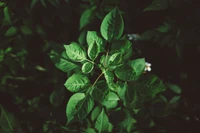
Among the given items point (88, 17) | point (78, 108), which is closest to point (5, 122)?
point (78, 108)

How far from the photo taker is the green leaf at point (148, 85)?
86 centimetres

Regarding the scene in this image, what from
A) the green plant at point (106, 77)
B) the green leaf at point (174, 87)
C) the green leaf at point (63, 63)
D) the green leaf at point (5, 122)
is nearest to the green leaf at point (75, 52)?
the green plant at point (106, 77)

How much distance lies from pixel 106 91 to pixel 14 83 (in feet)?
5.19

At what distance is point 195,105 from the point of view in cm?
168

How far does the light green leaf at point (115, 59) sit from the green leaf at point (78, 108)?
0.19 meters

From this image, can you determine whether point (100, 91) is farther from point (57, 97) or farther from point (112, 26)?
point (57, 97)

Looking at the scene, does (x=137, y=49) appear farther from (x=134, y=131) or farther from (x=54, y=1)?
(x=54, y=1)

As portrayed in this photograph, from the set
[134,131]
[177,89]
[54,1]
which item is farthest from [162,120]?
[54,1]

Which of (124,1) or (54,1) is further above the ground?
(54,1)

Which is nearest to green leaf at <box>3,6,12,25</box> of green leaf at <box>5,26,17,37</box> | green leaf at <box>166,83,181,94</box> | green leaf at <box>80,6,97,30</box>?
green leaf at <box>5,26,17,37</box>

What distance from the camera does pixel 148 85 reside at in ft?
2.87

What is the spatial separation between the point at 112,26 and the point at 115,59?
0.52 feet

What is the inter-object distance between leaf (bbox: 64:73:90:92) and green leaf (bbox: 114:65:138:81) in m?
0.16

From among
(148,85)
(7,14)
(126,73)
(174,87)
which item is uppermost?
(7,14)
